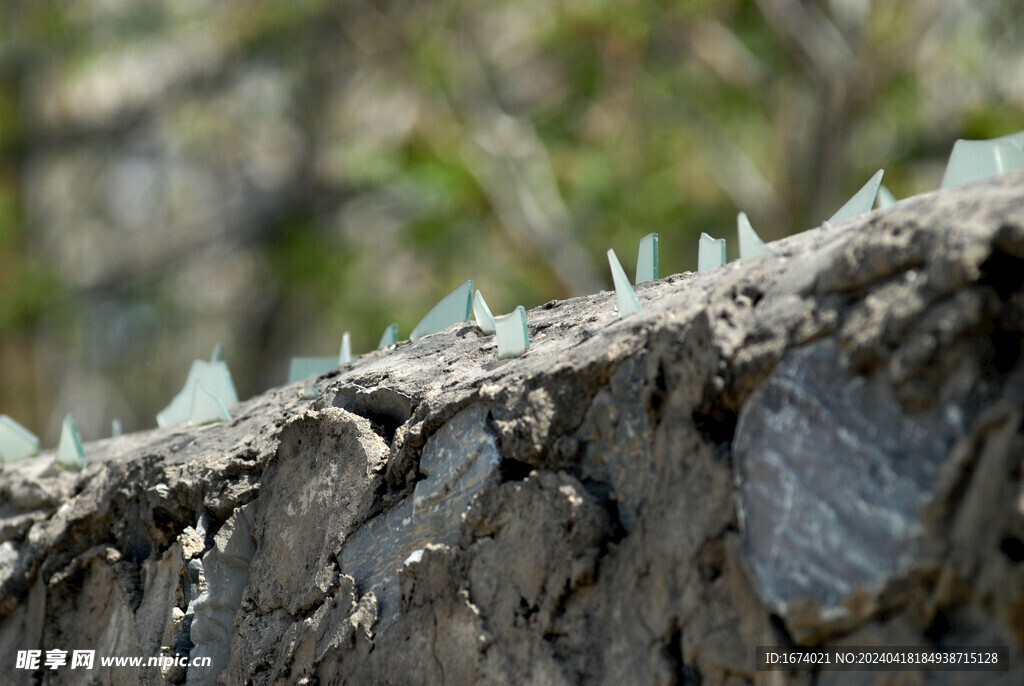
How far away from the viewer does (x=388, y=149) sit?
7.82 metres

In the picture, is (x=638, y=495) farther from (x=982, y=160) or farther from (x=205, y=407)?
(x=205, y=407)

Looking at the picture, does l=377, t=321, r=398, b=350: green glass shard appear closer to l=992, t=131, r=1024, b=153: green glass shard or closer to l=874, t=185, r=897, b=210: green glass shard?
→ l=874, t=185, r=897, b=210: green glass shard

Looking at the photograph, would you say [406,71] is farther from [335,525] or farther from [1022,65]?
[335,525]

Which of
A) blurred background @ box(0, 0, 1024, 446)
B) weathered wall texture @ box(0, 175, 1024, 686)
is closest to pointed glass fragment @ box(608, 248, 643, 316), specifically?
weathered wall texture @ box(0, 175, 1024, 686)

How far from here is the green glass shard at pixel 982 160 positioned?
2.99ft

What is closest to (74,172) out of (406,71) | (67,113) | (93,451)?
(67,113)

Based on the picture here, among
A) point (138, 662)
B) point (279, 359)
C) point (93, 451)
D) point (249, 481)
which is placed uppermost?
point (279, 359)

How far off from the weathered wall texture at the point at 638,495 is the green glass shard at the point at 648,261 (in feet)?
0.15

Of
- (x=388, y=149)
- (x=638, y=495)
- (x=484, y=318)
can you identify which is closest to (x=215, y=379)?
(x=484, y=318)

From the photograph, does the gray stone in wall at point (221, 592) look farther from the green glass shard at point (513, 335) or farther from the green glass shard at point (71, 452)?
the green glass shard at point (71, 452)

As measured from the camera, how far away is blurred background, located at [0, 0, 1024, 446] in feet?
19.6

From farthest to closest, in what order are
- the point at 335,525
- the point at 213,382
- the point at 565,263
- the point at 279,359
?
the point at 279,359
the point at 565,263
the point at 213,382
the point at 335,525

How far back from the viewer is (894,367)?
27.5 inches

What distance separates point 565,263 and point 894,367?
544 centimetres
